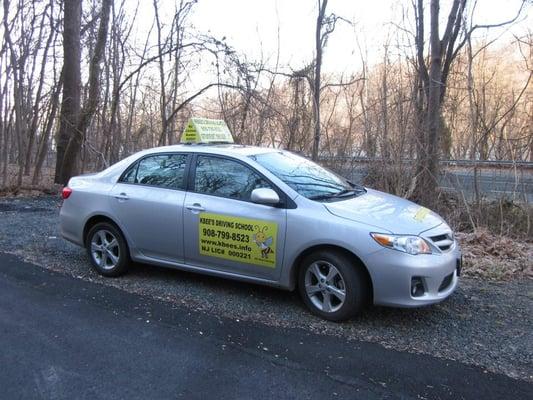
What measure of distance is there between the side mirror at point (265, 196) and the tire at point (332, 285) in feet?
1.98

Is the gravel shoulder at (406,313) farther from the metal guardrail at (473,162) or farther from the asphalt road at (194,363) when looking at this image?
the metal guardrail at (473,162)

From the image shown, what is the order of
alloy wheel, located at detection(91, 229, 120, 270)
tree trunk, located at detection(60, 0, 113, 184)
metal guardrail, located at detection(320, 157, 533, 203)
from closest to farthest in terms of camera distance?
alloy wheel, located at detection(91, 229, 120, 270) → metal guardrail, located at detection(320, 157, 533, 203) → tree trunk, located at detection(60, 0, 113, 184)

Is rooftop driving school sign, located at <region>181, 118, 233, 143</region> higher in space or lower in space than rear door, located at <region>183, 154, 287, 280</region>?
higher

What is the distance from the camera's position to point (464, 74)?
486 inches

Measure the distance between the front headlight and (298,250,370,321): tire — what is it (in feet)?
1.05

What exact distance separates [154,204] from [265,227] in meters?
1.40

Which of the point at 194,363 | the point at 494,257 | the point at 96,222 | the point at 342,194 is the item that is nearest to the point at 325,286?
the point at 342,194

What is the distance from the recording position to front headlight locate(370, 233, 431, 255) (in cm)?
429

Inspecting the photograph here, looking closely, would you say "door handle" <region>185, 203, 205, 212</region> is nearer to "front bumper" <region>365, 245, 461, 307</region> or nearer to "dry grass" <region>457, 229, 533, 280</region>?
"front bumper" <region>365, 245, 461, 307</region>

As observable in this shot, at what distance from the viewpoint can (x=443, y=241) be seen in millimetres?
→ 4637

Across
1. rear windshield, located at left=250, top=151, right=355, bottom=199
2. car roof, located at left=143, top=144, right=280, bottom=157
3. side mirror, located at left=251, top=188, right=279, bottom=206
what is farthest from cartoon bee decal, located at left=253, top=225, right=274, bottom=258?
car roof, located at left=143, top=144, right=280, bottom=157

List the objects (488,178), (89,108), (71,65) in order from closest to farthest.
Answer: (488,178) → (89,108) → (71,65)

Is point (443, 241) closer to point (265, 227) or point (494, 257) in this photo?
point (265, 227)

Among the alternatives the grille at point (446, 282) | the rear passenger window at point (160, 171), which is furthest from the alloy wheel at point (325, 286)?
the rear passenger window at point (160, 171)
